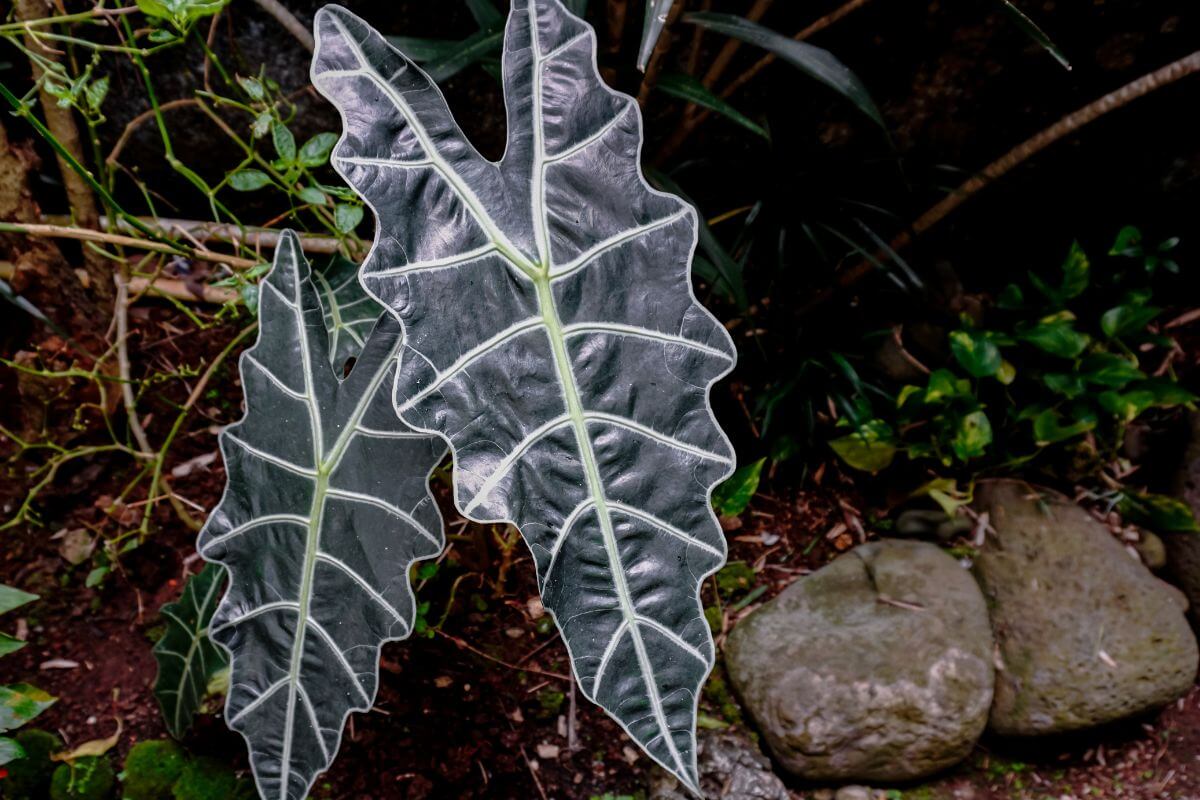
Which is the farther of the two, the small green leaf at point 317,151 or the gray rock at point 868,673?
the gray rock at point 868,673

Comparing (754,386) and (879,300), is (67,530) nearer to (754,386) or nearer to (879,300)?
(754,386)

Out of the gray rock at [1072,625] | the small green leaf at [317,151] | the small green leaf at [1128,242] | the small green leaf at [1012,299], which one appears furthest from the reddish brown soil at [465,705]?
the small green leaf at [1128,242]

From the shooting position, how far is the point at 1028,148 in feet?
5.29

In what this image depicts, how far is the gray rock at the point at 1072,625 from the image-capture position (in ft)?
5.13

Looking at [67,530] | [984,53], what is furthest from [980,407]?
[67,530]

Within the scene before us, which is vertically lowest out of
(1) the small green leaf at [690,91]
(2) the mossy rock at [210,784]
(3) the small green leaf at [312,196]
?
(2) the mossy rock at [210,784]

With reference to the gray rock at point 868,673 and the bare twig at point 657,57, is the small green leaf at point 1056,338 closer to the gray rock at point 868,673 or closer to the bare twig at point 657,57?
the gray rock at point 868,673

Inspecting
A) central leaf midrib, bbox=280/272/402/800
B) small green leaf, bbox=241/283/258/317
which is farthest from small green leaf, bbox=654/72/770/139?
small green leaf, bbox=241/283/258/317

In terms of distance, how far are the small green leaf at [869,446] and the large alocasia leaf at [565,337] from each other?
3.47 ft

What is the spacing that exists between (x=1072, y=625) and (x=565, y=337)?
146 cm

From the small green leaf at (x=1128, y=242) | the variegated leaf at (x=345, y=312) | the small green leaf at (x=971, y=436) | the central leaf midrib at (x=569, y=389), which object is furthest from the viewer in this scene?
the small green leaf at (x=1128, y=242)

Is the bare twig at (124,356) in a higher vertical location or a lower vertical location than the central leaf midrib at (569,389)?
lower

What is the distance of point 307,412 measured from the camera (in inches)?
38.9

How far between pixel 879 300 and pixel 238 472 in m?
1.72
